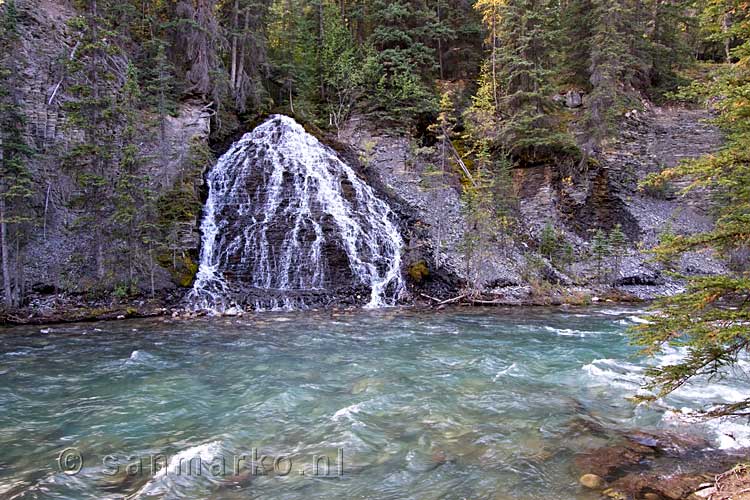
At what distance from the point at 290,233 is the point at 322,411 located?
1287cm

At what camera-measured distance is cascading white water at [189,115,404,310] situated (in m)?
17.2

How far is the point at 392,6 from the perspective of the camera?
2739cm

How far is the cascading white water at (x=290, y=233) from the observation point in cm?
1725

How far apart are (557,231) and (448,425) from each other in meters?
19.7

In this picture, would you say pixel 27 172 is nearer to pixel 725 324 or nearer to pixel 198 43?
pixel 198 43

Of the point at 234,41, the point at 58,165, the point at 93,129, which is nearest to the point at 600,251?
the point at 93,129

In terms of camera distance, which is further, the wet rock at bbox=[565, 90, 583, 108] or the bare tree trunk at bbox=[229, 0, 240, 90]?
the wet rock at bbox=[565, 90, 583, 108]

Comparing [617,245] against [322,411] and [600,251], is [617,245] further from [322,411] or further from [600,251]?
[322,411]

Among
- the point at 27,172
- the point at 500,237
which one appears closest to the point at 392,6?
the point at 500,237

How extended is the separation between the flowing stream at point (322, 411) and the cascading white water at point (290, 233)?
477 centimetres

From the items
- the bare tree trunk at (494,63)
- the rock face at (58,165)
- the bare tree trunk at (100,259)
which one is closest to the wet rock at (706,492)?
the rock face at (58,165)

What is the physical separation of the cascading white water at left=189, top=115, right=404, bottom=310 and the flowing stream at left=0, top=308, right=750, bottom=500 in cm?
477

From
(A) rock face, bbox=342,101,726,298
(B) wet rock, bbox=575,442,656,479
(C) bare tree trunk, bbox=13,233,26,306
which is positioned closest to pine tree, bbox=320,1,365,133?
(A) rock face, bbox=342,101,726,298

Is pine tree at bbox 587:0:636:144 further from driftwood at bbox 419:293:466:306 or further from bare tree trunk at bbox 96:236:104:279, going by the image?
bare tree trunk at bbox 96:236:104:279
